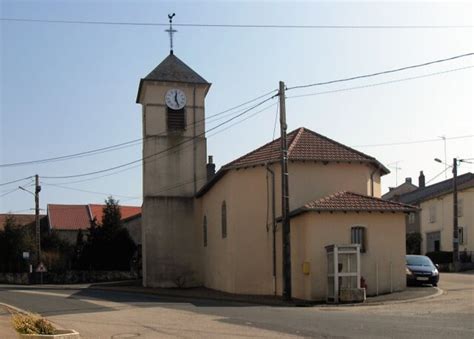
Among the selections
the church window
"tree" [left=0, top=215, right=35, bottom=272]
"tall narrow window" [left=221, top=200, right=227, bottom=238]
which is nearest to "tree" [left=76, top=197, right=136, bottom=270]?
"tree" [left=0, top=215, right=35, bottom=272]

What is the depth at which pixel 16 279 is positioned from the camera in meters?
52.8

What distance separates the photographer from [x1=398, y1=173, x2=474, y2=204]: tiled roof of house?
55.4 metres

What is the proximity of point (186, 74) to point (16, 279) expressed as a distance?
981 inches

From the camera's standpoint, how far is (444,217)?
56.8 m

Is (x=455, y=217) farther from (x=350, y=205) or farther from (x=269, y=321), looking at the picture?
(x=269, y=321)

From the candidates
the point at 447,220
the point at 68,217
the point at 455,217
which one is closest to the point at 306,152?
the point at 455,217

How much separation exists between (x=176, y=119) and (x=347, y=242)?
57.5 feet

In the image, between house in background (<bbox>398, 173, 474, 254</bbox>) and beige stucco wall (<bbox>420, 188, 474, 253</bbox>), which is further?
house in background (<bbox>398, 173, 474, 254</bbox>)

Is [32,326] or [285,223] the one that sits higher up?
[285,223]

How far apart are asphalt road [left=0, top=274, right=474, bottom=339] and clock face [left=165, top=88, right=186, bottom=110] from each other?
1847cm

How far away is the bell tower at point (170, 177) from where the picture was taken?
37969 mm

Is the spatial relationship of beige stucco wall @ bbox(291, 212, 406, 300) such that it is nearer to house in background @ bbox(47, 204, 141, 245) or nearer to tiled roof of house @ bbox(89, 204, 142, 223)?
house in background @ bbox(47, 204, 141, 245)

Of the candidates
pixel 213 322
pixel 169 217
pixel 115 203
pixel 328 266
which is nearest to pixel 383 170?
pixel 328 266

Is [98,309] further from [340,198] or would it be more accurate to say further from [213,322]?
[340,198]
